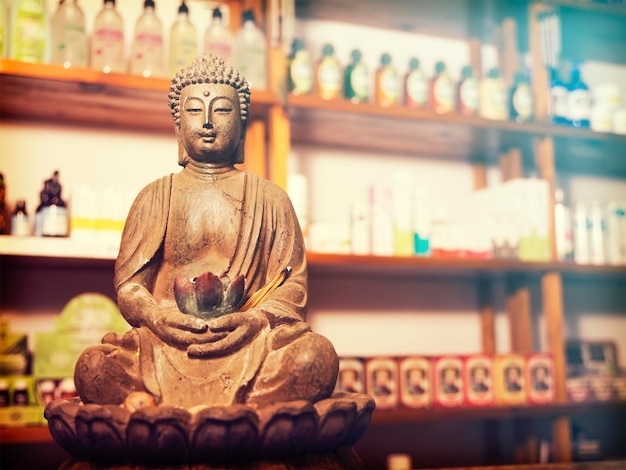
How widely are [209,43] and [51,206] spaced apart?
2.00 ft

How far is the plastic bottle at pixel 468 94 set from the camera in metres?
2.26

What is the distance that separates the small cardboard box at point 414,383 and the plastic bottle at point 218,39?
1.00 m

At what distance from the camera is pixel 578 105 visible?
2369mm

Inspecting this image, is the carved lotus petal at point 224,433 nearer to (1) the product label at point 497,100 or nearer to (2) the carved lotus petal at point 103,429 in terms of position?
(2) the carved lotus petal at point 103,429

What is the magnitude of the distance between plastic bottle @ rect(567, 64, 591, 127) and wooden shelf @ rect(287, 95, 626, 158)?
0.25 ft

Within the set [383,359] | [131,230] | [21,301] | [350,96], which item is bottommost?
[383,359]

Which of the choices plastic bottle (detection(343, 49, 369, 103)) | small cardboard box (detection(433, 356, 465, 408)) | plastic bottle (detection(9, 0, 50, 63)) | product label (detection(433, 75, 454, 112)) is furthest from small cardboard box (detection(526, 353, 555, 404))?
plastic bottle (detection(9, 0, 50, 63))

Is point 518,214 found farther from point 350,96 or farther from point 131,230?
point 131,230

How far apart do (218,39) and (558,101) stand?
1.13 metres

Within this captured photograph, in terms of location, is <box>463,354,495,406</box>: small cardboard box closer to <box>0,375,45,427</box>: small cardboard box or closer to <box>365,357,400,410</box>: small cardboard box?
<box>365,357,400,410</box>: small cardboard box

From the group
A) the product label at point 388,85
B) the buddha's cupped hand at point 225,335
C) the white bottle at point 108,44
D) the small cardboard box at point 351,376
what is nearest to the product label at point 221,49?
the white bottle at point 108,44

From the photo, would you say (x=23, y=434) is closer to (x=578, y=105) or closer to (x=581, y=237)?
(x=581, y=237)

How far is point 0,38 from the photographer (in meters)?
1.84

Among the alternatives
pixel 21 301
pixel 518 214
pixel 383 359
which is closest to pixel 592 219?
pixel 518 214
